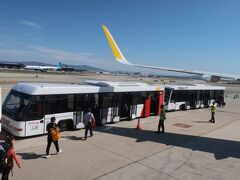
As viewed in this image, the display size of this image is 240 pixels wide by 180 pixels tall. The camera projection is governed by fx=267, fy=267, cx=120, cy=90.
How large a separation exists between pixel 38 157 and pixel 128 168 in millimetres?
3395

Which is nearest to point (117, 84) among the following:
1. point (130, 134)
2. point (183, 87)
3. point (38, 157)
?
point (130, 134)

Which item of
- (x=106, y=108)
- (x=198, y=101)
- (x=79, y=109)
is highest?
(x=79, y=109)

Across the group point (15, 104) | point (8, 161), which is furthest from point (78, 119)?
point (8, 161)

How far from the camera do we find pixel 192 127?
1777 centimetres

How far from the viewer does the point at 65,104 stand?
13859 millimetres

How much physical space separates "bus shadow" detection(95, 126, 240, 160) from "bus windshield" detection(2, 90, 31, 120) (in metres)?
4.53

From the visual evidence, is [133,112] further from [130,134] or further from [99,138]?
[99,138]

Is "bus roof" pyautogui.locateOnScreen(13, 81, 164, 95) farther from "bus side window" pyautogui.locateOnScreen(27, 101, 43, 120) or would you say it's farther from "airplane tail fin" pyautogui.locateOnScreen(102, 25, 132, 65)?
"airplane tail fin" pyautogui.locateOnScreen(102, 25, 132, 65)

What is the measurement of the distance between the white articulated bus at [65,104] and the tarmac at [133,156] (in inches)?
25.3

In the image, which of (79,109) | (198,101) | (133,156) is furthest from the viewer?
(198,101)

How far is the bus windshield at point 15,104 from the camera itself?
12055 millimetres

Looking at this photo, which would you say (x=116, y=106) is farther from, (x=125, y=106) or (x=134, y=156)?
(x=134, y=156)

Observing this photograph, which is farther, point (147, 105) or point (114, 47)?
point (147, 105)

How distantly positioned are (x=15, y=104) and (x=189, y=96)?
1859 cm
